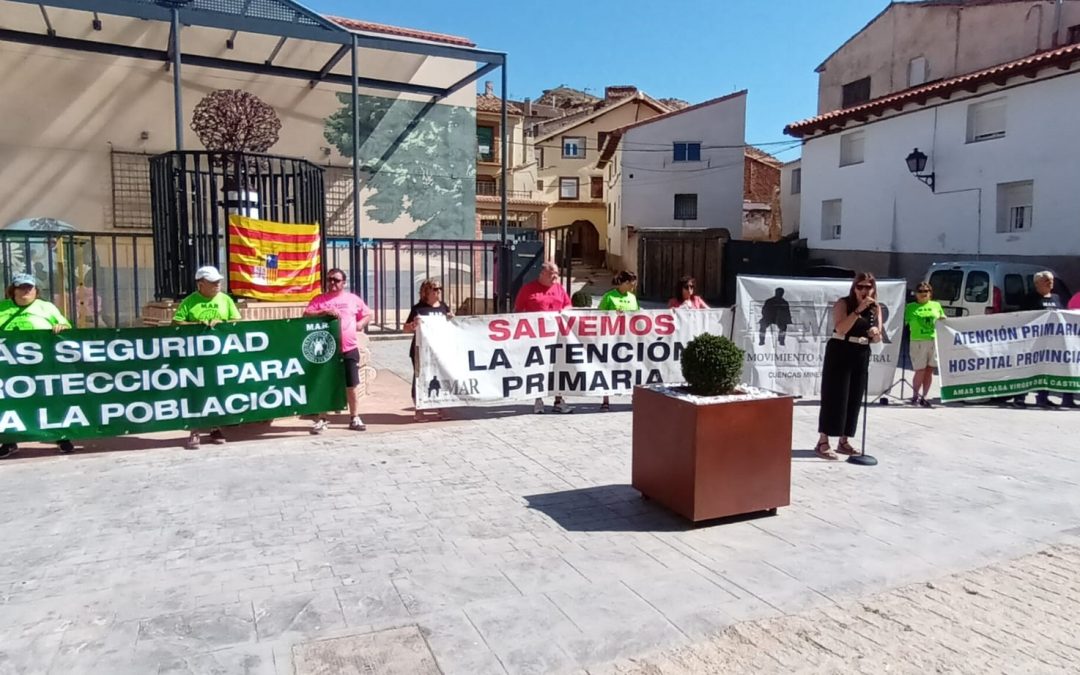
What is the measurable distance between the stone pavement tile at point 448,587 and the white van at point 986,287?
11259mm

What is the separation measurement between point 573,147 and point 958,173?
1297 inches

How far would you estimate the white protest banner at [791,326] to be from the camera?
923 cm

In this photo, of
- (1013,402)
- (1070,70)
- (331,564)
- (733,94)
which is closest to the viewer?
(331,564)

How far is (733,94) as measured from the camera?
35531 mm

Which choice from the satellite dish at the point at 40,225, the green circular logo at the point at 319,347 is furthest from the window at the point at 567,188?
the green circular logo at the point at 319,347

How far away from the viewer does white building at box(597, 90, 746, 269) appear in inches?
1400

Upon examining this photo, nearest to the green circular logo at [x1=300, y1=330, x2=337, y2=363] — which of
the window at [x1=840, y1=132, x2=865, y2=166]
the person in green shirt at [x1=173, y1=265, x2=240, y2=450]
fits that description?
the person in green shirt at [x1=173, y1=265, x2=240, y2=450]

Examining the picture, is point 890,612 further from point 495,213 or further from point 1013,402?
point 495,213

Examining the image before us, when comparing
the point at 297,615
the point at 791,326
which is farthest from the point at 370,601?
the point at 791,326

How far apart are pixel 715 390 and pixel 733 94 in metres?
33.2

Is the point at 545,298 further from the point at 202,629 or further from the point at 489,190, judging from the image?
the point at 489,190

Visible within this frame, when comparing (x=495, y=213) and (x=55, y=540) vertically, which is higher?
(x=495, y=213)

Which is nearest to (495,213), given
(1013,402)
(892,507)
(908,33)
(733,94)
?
(733,94)

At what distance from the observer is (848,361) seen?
22.4 feet
